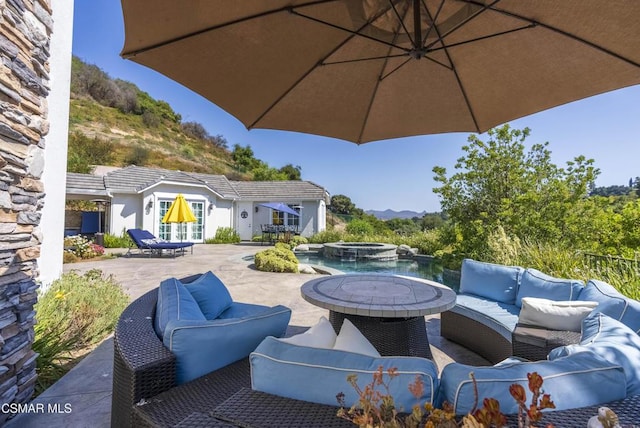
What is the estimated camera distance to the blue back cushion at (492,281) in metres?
4.10

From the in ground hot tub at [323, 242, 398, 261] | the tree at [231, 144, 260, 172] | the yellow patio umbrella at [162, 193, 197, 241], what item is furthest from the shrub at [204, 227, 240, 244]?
the tree at [231, 144, 260, 172]

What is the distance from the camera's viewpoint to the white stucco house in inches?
558

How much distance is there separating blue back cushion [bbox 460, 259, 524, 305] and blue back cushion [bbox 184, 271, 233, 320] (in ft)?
11.3

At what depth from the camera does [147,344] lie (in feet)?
5.80

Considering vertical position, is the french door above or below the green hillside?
below

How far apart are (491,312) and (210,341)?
11.1 feet

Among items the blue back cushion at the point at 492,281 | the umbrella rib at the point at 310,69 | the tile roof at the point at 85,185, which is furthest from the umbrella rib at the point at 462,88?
the tile roof at the point at 85,185

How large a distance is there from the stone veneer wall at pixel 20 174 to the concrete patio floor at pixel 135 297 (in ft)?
0.95

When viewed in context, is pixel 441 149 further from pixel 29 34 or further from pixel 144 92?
pixel 144 92

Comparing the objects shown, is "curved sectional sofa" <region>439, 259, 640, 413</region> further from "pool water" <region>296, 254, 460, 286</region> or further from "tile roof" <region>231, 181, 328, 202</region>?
"tile roof" <region>231, 181, 328, 202</region>

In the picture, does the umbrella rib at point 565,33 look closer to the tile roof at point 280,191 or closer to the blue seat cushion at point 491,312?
the blue seat cushion at point 491,312

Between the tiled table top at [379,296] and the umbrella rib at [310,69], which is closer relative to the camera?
the umbrella rib at [310,69]

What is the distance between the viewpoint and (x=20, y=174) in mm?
2453

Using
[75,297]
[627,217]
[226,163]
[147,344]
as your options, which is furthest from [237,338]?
[226,163]
